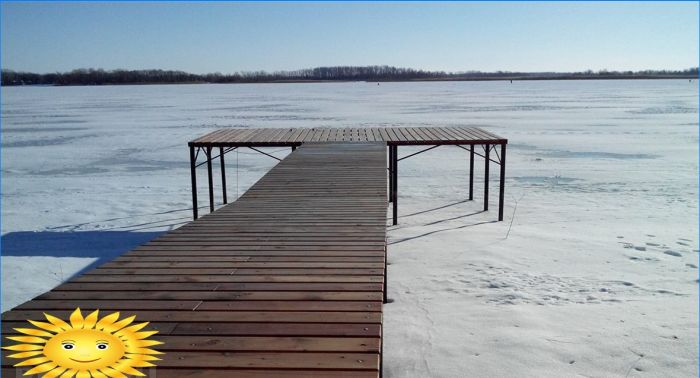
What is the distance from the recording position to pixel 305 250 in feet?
13.1

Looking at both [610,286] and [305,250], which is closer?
[305,250]

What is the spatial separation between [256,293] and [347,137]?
7288 millimetres

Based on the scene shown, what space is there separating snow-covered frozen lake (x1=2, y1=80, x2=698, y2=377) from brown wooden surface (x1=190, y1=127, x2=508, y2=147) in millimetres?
1229

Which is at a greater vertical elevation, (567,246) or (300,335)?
(300,335)

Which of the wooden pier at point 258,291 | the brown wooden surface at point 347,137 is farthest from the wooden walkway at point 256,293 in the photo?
the brown wooden surface at point 347,137

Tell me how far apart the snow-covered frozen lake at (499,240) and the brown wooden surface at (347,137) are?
1.23m

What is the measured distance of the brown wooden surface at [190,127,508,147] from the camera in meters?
8.84

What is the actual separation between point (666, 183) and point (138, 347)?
36.0ft

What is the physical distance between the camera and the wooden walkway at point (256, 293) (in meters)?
2.43

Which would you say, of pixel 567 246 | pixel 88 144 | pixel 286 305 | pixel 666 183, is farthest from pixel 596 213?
pixel 88 144

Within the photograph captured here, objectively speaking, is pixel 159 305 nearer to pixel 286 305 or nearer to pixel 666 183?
pixel 286 305

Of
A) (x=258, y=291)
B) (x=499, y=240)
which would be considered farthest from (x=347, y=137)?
(x=258, y=291)

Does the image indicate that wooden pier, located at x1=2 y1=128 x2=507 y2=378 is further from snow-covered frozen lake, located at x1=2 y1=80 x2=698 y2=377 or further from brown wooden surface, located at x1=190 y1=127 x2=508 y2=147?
brown wooden surface, located at x1=190 y1=127 x2=508 y2=147

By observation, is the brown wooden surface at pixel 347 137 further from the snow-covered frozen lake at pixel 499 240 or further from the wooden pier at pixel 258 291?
the wooden pier at pixel 258 291
